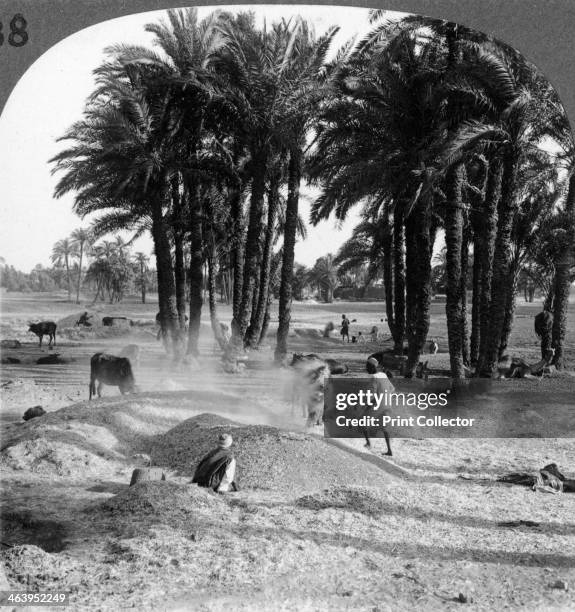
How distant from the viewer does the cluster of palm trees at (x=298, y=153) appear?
7.03 meters

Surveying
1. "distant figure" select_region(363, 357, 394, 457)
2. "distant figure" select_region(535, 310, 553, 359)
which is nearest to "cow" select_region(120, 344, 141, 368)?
"distant figure" select_region(363, 357, 394, 457)

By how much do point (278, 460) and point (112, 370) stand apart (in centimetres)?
371

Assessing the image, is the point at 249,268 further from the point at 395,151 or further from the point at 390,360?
the point at 395,151

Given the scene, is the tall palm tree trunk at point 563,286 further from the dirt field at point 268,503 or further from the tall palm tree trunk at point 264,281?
the tall palm tree trunk at point 264,281

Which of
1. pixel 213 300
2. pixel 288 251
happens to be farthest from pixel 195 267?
pixel 288 251

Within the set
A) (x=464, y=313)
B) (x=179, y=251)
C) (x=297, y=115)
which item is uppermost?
(x=297, y=115)

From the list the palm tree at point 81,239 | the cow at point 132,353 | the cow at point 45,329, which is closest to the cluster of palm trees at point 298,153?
the palm tree at point 81,239

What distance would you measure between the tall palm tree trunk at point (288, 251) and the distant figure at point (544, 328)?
10.6 ft

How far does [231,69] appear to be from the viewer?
7477mm

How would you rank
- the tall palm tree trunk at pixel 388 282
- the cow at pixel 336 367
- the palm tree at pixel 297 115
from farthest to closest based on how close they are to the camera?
the tall palm tree trunk at pixel 388 282, the cow at pixel 336 367, the palm tree at pixel 297 115

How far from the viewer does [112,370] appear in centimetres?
995

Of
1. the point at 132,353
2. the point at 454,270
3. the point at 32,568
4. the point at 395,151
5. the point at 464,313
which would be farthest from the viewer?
the point at 464,313

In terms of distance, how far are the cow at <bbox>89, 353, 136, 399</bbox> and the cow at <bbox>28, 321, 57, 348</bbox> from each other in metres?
4.50

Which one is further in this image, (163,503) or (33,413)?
(33,413)
